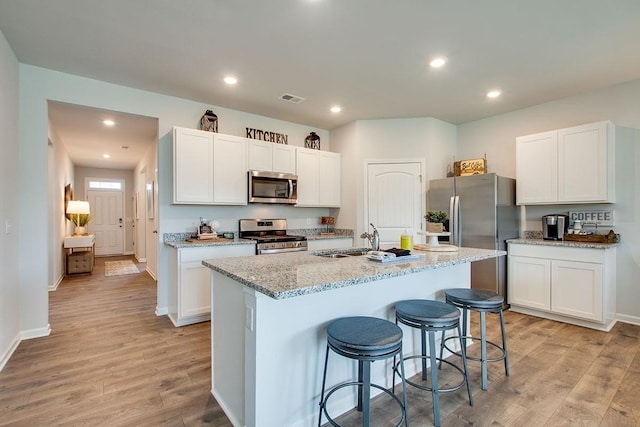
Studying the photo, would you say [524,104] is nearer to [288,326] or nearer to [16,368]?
[288,326]

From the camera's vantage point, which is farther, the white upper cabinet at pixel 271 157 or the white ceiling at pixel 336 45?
the white upper cabinet at pixel 271 157

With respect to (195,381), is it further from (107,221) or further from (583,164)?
(107,221)

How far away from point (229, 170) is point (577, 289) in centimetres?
420

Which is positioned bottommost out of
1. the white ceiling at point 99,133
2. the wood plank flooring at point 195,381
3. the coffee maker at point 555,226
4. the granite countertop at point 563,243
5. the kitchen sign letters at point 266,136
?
the wood plank flooring at point 195,381

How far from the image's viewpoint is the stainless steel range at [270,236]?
3.82 meters

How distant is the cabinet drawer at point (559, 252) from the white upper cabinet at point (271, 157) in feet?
10.2

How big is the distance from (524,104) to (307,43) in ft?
10.3

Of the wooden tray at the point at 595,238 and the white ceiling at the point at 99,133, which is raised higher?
the white ceiling at the point at 99,133

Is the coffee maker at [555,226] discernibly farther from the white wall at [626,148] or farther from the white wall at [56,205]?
the white wall at [56,205]

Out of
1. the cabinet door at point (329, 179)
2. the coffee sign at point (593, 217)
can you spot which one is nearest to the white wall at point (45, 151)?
the cabinet door at point (329, 179)

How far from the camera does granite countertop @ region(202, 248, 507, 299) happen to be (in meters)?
1.44

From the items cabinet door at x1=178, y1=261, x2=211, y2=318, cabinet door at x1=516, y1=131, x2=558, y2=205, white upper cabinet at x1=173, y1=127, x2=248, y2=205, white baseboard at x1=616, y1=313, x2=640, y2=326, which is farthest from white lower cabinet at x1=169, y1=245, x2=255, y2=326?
white baseboard at x1=616, y1=313, x2=640, y2=326

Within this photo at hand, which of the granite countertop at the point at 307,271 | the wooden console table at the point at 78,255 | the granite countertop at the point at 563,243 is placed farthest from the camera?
the wooden console table at the point at 78,255

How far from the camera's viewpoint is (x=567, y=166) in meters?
3.59
